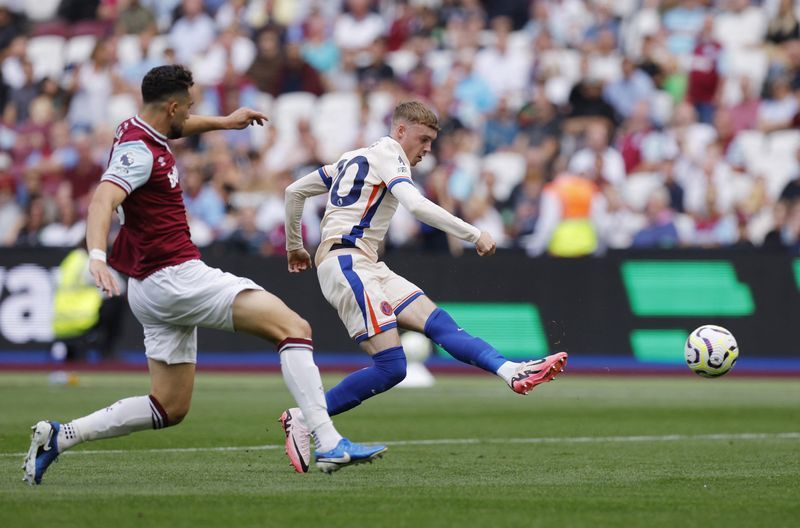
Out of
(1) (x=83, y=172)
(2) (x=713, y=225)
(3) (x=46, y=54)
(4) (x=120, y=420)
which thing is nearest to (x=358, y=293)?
(4) (x=120, y=420)

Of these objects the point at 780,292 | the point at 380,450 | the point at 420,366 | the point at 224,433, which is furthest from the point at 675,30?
the point at 380,450

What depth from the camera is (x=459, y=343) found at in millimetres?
9789

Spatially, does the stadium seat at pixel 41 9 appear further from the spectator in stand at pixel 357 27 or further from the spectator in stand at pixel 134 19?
the spectator in stand at pixel 357 27

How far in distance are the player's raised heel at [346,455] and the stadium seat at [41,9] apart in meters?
22.7

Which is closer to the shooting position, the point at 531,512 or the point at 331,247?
the point at 531,512

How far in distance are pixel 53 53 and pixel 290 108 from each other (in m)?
5.53

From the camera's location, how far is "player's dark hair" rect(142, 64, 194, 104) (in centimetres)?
849

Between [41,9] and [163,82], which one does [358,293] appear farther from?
[41,9]

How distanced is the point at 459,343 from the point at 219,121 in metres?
2.15

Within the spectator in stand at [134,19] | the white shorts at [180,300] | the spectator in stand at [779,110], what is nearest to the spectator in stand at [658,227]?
the spectator in stand at [779,110]

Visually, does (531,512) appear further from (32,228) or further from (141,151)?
(32,228)

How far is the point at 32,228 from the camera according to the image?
23.1 meters

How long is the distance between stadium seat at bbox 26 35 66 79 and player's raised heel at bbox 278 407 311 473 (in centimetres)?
1922

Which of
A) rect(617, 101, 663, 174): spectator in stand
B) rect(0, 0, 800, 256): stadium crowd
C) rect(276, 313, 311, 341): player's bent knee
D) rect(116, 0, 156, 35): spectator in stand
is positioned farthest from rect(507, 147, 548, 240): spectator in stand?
rect(276, 313, 311, 341): player's bent knee
